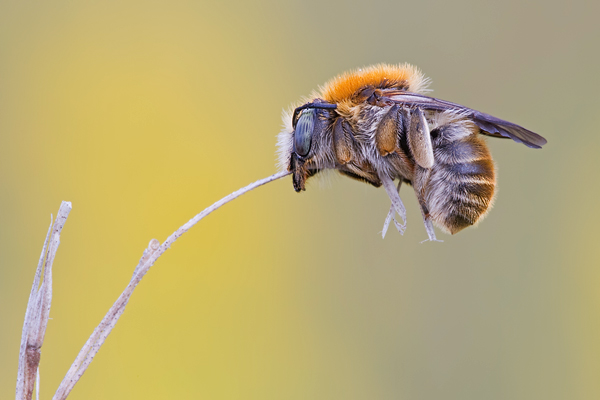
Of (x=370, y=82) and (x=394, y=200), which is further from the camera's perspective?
(x=370, y=82)

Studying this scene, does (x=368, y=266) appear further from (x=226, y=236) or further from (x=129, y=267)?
(x=129, y=267)

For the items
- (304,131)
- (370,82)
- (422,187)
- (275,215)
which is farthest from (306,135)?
(275,215)

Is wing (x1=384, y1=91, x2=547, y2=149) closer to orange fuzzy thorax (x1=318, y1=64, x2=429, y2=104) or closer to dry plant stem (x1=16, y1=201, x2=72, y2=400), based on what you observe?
orange fuzzy thorax (x1=318, y1=64, x2=429, y2=104)

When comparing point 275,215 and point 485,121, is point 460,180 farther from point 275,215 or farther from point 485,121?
point 275,215

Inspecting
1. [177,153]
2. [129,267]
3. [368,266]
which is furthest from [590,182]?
[129,267]

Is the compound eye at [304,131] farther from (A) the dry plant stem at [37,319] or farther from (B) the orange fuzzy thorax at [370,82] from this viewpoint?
(A) the dry plant stem at [37,319]

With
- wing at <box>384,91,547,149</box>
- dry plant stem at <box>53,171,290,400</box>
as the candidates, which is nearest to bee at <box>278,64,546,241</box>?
wing at <box>384,91,547,149</box>

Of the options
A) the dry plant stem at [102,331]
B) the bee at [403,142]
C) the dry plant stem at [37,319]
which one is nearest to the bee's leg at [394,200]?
the bee at [403,142]
